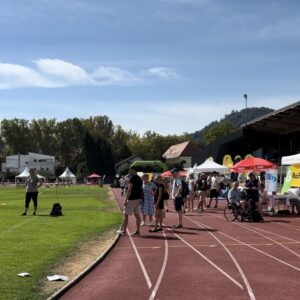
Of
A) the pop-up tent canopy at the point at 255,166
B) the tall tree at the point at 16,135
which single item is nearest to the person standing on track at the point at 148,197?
the pop-up tent canopy at the point at 255,166

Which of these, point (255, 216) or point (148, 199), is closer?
point (148, 199)

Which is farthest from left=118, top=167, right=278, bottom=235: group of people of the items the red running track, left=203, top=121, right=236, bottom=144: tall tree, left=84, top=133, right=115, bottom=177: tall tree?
left=84, top=133, right=115, bottom=177: tall tree

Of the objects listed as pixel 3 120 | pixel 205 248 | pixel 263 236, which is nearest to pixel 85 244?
pixel 205 248

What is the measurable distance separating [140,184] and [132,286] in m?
7.12

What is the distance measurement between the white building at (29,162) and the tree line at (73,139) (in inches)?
156

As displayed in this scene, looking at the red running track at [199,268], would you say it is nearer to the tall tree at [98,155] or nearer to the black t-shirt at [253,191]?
the black t-shirt at [253,191]

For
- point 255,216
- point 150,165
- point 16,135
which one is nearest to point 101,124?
point 16,135

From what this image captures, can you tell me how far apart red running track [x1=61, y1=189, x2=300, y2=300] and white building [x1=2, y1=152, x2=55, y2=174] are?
125304 mm

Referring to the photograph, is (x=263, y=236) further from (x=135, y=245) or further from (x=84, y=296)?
(x=84, y=296)

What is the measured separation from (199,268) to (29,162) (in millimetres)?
132032

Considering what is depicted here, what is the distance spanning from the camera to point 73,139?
490 ft

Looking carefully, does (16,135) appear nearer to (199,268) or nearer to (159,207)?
(159,207)

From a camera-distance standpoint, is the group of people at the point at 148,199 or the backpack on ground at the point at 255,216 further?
the backpack on ground at the point at 255,216

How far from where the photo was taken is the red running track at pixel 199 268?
8.20 metres
